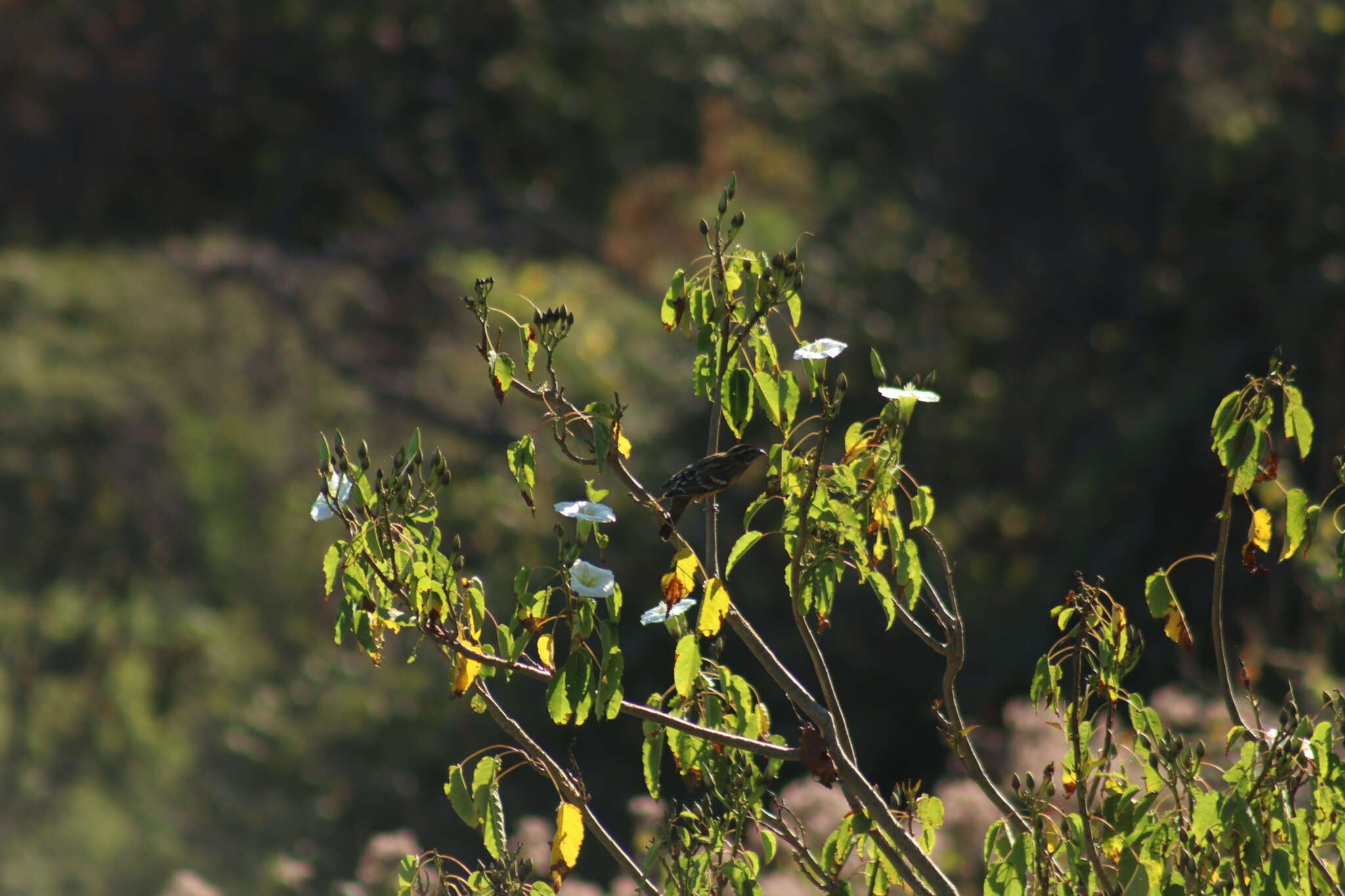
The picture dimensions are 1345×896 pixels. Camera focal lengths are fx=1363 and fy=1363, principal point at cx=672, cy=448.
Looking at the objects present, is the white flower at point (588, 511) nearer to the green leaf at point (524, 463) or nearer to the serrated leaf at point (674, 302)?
the green leaf at point (524, 463)

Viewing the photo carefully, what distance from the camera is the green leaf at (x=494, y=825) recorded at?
1.50 m

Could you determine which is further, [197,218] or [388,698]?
[197,218]

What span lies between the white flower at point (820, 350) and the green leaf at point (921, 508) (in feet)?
0.69

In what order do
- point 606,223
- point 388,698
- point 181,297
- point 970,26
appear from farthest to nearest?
1. point 606,223
2. point 181,297
3. point 970,26
4. point 388,698

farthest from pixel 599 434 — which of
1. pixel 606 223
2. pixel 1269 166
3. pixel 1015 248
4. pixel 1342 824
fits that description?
pixel 606 223

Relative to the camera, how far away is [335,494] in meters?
1.40

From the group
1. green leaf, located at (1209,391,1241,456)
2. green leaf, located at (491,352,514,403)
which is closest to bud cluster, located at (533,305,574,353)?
green leaf, located at (491,352,514,403)

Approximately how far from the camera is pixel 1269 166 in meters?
5.57

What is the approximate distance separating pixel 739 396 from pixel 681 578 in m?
0.20

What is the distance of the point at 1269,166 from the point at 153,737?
573 centimetres

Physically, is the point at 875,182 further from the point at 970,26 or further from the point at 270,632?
the point at 270,632

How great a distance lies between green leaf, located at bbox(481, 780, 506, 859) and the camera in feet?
4.92

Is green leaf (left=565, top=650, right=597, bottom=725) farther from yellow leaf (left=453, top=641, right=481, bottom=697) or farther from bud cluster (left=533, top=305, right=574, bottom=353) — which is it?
bud cluster (left=533, top=305, right=574, bottom=353)

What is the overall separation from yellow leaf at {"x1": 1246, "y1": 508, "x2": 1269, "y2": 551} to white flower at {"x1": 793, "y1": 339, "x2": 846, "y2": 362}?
53cm
